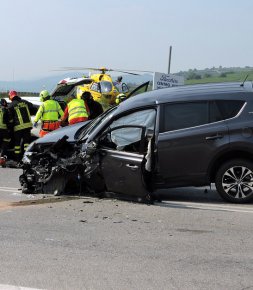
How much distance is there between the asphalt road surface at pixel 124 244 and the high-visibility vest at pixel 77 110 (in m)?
3.13

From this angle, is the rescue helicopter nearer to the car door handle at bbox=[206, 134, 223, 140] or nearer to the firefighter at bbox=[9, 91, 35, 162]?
the firefighter at bbox=[9, 91, 35, 162]

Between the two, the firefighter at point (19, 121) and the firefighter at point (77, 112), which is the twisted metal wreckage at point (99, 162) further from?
the firefighter at point (19, 121)

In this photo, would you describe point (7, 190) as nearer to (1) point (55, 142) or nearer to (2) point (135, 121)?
(1) point (55, 142)

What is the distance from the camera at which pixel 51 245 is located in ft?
19.3

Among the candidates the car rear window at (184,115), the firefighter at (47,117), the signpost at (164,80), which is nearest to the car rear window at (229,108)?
the car rear window at (184,115)

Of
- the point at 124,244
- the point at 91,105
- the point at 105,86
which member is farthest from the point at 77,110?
the point at 105,86

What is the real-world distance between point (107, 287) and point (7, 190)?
220 inches

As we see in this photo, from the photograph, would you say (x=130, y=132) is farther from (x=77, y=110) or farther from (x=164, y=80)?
(x=164, y=80)

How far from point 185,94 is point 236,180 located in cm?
155

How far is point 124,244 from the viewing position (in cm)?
591

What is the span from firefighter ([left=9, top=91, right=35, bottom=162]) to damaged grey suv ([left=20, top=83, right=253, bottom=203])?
4772 mm

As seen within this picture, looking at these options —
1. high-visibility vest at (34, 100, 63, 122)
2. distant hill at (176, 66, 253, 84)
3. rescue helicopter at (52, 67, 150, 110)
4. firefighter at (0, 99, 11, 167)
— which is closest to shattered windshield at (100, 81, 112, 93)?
rescue helicopter at (52, 67, 150, 110)

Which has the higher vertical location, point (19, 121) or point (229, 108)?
point (229, 108)

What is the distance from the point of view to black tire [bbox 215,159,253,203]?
8.05m
